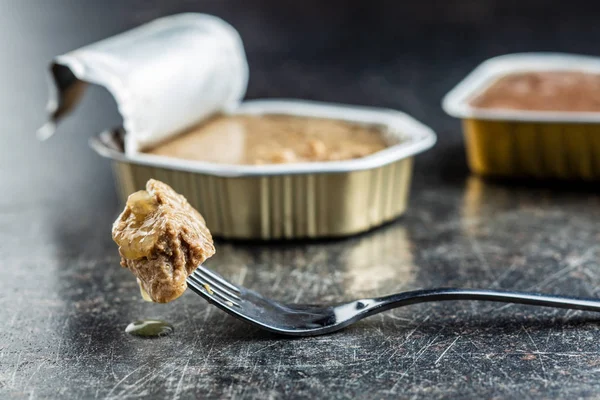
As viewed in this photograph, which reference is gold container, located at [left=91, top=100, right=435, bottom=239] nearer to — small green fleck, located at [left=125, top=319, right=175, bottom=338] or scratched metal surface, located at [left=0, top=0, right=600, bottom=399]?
scratched metal surface, located at [left=0, top=0, right=600, bottom=399]

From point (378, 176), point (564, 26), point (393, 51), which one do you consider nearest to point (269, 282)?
point (378, 176)

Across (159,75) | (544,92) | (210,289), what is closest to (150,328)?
(210,289)

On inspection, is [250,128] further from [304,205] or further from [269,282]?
[269,282]

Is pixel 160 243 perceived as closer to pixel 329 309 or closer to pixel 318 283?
pixel 329 309

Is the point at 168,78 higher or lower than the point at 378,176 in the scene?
higher

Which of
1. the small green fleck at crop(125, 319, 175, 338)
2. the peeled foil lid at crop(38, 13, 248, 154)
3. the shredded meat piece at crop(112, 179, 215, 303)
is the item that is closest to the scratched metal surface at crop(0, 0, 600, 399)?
the small green fleck at crop(125, 319, 175, 338)
